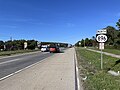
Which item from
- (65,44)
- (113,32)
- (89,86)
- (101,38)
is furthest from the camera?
(65,44)

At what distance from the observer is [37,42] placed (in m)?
116

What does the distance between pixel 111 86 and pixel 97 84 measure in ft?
2.44

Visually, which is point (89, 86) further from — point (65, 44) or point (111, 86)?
point (65, 44)

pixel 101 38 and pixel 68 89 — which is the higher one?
pixel 101 38

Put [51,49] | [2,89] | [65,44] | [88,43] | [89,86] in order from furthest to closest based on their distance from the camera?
[65,44] → [88,43] → [51,49] → [89,86] → [2,89]

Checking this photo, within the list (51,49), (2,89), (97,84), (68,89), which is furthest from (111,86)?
(51,49)

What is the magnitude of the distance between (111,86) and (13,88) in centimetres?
371

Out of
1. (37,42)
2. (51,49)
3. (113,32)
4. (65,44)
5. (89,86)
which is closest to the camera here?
(89,86)

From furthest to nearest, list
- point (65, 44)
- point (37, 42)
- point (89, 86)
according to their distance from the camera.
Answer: point (65, 44) < point (37, 42) < point (89, 86)

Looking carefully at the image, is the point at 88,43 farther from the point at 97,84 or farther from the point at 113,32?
the point at 97,84

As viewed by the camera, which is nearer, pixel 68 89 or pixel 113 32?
pixel 68 89

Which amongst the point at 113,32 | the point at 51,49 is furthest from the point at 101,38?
the point at 113,32

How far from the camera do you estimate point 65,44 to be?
19675cm

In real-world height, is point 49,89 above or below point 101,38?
below
